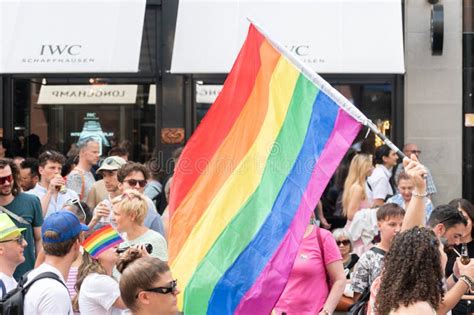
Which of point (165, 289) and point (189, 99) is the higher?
point (189, 99)

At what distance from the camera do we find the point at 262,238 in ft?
22.1

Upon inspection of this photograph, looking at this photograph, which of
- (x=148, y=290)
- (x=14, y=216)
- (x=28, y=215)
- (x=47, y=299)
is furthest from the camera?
(x=28, y=215)

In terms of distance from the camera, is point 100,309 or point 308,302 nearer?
point 100,309

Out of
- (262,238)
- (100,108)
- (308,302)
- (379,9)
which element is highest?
(379,9)

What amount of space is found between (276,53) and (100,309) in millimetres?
1954

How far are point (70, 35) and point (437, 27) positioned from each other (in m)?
4.94

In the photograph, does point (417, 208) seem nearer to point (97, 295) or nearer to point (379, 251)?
point (379, 251)

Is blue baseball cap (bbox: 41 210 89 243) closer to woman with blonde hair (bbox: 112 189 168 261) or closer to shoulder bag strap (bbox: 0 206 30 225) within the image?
woman with blonde hair (bbox: 112 189 168 261)

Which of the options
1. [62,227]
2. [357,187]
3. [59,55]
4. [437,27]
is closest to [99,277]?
[62,227]

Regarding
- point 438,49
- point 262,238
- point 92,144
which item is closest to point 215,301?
point 262,238

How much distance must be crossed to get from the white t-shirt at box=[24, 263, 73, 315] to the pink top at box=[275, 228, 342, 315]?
2032 mm

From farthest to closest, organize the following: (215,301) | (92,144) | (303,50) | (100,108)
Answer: (100,108) → (303,50) → (92,144) → (215,301)

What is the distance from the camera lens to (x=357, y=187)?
12.5 metres

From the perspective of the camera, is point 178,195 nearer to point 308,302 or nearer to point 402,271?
point 308,302
